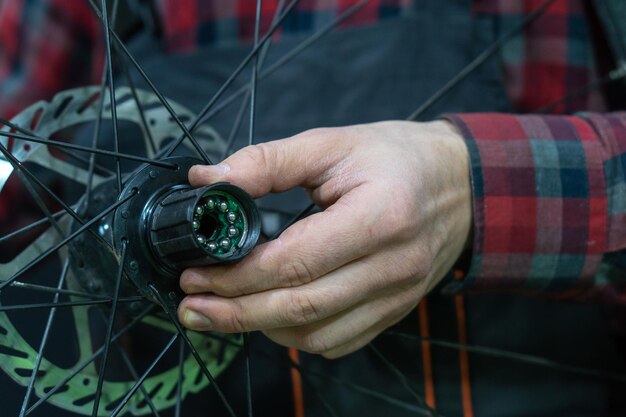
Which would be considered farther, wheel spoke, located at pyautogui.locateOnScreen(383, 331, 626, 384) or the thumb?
wheel spoke, located at pyautogui.locateOnScreen(383, 331, 626, 384)

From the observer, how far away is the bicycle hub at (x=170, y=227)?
0.35 m

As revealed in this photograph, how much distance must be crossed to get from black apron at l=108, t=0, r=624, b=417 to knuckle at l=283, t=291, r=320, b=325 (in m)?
0.14

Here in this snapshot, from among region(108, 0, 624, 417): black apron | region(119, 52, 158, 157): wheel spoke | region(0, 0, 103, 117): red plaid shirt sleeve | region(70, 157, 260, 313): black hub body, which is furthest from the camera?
region(0, 0, 103, 117): red plaid shirt sleeve

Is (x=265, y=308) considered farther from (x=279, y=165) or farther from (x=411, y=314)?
(x=411, y=314)

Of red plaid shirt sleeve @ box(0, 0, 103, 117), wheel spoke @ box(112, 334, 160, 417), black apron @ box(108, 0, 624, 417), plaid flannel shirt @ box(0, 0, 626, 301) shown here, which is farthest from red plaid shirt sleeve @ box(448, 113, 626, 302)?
red plaid shirt sleeve @ box(0, 0, 103, 117)

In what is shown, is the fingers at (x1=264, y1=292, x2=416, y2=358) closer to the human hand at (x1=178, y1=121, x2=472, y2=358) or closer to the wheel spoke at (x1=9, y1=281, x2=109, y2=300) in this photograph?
the human hand at (x1=178, y1=121, x2=472, y2=358)

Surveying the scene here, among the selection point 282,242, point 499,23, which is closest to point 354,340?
point 282,242

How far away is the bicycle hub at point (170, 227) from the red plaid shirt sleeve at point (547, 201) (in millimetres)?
176

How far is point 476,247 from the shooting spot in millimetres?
470

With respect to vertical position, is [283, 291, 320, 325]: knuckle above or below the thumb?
below

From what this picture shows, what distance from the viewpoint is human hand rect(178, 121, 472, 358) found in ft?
1.21

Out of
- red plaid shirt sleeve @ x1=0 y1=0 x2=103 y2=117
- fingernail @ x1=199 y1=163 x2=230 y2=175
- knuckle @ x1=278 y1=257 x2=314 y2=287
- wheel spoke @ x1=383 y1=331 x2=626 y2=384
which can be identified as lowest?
wheel spoke @ x1=383 y1=331 x2=626 y2=384

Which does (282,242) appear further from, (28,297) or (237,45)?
(237,45)

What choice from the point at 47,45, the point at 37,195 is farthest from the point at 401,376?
the point at 47,45
